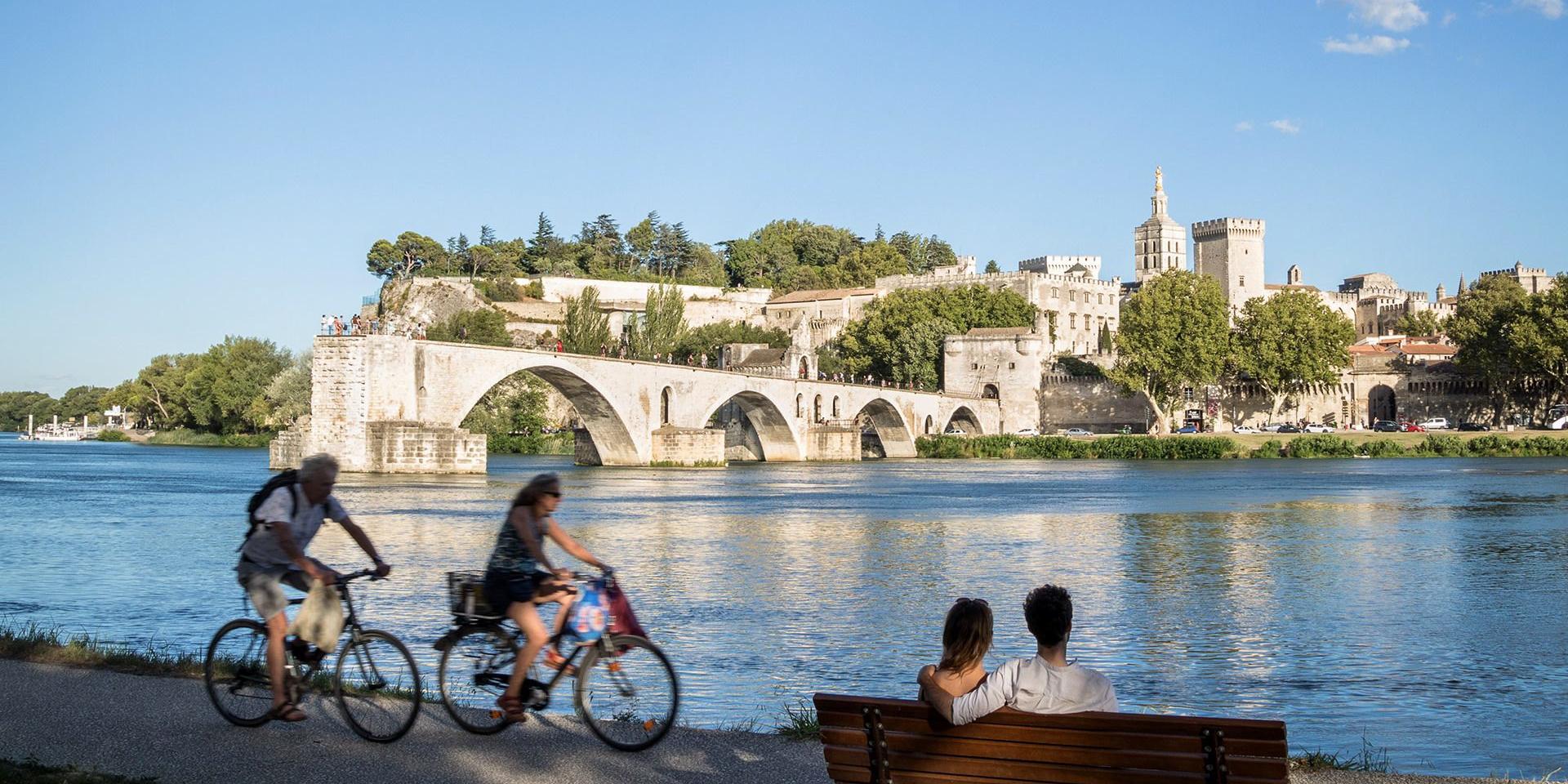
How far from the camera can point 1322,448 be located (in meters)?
69.0

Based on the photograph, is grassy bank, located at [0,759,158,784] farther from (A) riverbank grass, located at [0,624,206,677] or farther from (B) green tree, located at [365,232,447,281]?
(B) green tree, located at [365,232,447,281]

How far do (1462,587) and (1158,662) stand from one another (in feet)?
25.2

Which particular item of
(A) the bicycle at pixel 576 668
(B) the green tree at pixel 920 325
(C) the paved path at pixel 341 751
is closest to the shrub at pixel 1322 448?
(B) the green tree at pixel 920 325

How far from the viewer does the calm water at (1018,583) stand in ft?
35.7

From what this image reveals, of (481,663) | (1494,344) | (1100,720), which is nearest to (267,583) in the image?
(481,663)

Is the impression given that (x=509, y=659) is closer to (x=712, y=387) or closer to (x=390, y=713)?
(x=390, y=713)

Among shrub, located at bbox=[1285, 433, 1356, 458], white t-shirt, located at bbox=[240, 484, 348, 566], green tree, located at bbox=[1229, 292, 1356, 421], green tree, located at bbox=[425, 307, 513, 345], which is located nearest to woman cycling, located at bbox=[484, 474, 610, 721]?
white t-shirt, located at bbox=[240, 484, 348, 566]

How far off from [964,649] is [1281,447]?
69380 millimetres

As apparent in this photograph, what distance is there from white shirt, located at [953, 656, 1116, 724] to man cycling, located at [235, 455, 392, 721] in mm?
3519

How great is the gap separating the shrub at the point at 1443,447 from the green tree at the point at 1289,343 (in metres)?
14.3

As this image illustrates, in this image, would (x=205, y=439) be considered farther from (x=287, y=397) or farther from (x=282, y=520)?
(x=282, y=520)

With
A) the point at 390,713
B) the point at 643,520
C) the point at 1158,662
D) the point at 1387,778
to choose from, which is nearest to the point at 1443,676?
the point at 1158,662

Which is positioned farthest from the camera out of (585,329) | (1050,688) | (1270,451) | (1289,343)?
(585,329)

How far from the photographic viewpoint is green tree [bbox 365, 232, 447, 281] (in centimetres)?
11338
